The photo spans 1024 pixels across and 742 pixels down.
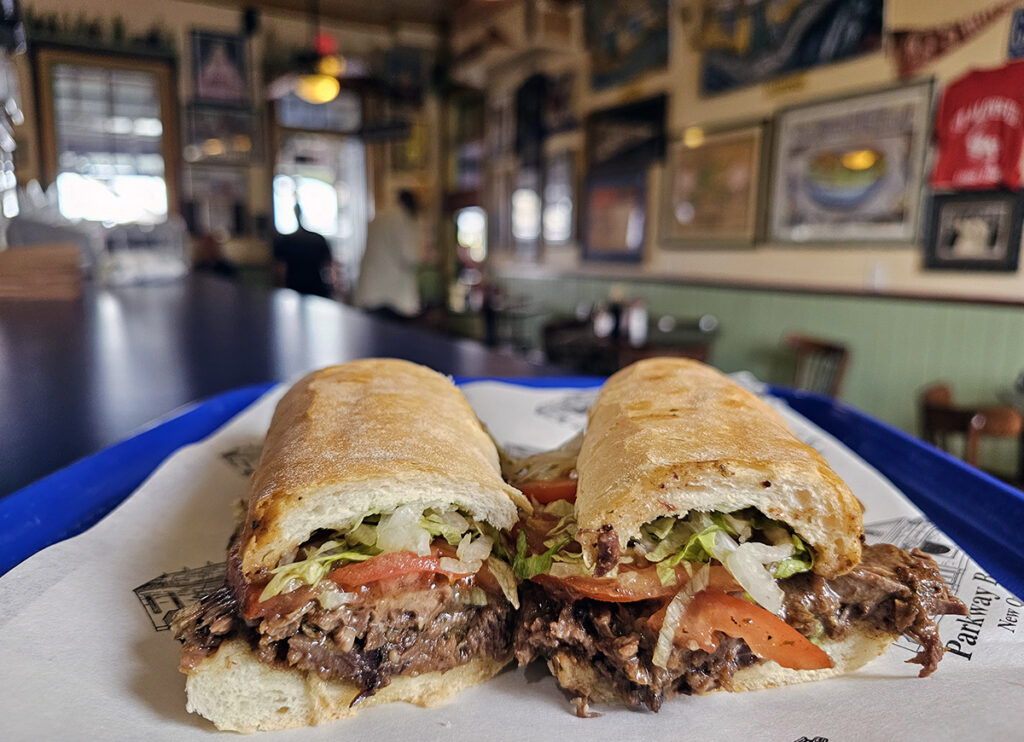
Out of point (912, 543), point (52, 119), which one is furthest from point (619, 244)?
point (912, 543)

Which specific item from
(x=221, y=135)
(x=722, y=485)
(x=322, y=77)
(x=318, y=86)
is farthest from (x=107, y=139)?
(x=722, y=485)

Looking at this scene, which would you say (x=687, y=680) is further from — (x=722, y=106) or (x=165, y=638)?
(x=722, y=106)

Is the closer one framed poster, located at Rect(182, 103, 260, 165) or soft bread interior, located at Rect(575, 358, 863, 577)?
soft bread interior, located at Rect(575, 358, 863, 577)

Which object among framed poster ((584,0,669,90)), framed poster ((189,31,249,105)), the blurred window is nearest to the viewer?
the blurred window

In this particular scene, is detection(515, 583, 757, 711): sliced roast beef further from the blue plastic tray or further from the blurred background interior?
the blurred background interior

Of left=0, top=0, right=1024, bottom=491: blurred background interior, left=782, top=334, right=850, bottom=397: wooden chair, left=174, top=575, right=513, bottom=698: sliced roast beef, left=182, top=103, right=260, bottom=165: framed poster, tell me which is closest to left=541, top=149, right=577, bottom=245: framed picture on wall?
left=0, top=0, right=1024, bottom=491: blurred background interior

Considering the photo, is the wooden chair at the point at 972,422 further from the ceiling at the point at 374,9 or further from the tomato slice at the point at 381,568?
the ceiling at the point at 374,9
